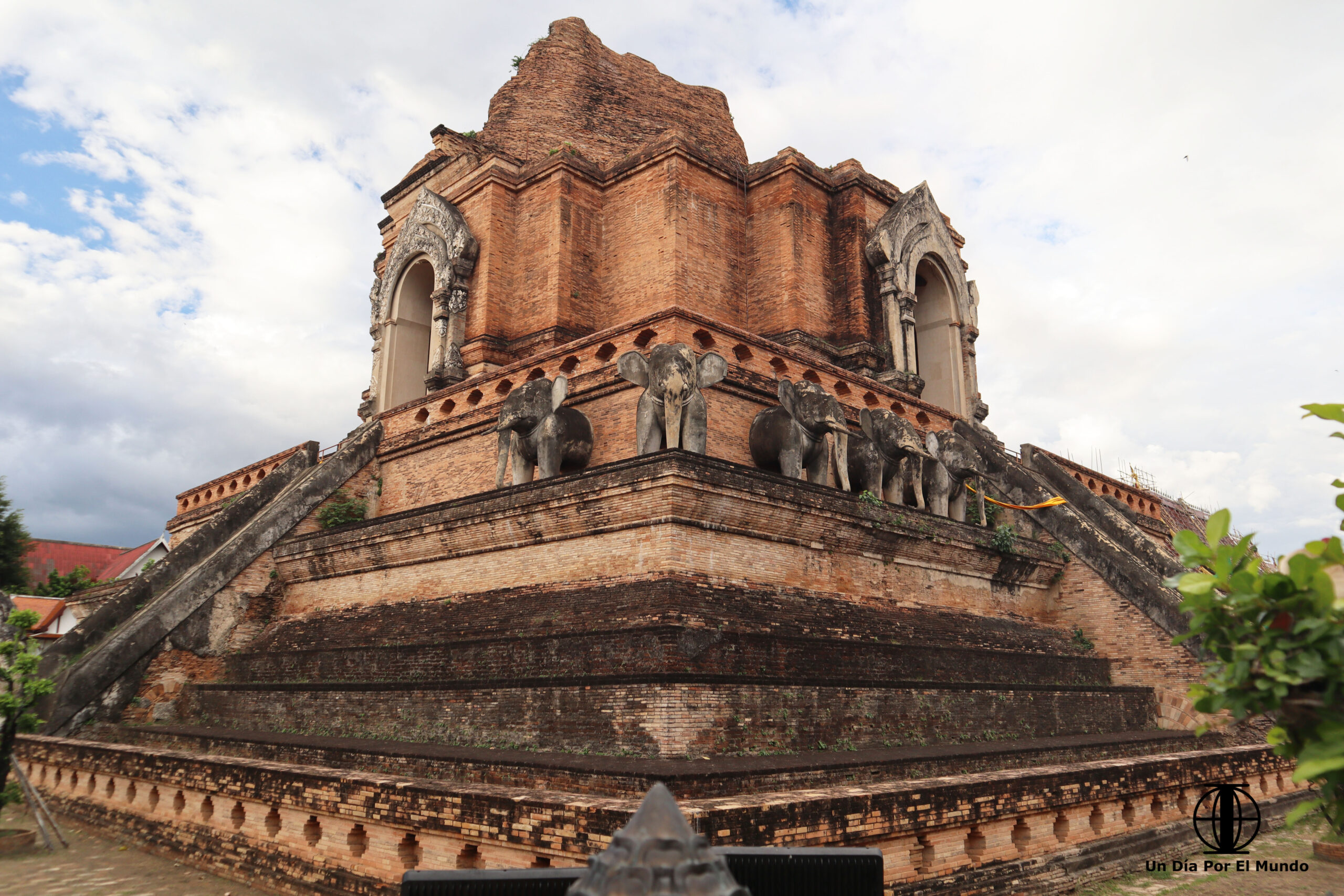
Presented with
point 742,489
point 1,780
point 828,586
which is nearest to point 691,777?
point 742,489

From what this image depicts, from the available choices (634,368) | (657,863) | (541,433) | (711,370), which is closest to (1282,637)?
(657,863)

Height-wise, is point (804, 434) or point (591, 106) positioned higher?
point (591, 106)

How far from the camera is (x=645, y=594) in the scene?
22.6ft

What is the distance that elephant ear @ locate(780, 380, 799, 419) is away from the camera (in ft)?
32.6

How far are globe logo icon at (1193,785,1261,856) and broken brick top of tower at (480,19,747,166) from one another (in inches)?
479

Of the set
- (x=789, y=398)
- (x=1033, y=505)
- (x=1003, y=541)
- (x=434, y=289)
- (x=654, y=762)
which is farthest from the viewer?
(x=434, y=289)

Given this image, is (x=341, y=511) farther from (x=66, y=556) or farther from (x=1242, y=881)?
(x=66, y=556)

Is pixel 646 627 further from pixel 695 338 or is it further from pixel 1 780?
pixel 1 780

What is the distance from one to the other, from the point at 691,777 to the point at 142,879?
4553 mm

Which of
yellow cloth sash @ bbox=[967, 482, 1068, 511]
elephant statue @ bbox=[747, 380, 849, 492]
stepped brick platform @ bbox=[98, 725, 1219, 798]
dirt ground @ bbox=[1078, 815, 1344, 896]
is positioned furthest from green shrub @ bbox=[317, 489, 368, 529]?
dirt ground @ bbox=[1078, 815, 1344, 896]

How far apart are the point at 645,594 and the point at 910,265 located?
32.9 ft

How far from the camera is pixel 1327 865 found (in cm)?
695

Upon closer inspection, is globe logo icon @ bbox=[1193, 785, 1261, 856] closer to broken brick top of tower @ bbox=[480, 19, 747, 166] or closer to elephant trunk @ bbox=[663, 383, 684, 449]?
elephant trunk @ bbox=[663, 383, 684, 449]

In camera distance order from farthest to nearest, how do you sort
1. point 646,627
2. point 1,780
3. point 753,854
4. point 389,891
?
1. point 1,780
2. point 646,627
3. point 389,891
4. point 753,854
